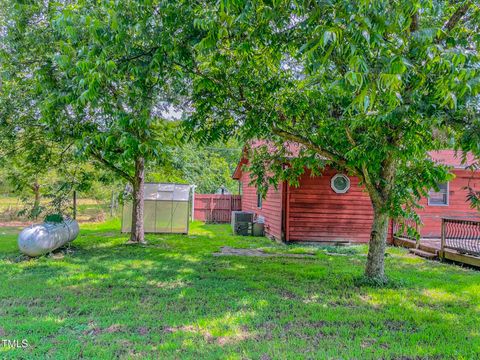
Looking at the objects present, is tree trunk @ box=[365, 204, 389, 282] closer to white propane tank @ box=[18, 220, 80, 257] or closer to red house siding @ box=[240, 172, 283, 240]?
red house siding @ box=[240, 172, 283, 240]

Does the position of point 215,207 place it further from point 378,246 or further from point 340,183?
point 378,246

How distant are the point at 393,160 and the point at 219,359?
4022mm

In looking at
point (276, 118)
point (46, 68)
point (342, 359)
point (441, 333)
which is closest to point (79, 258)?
point (46, 68)

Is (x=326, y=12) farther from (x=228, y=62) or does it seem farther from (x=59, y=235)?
(x=59, y=235)

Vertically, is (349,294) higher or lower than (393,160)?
lower

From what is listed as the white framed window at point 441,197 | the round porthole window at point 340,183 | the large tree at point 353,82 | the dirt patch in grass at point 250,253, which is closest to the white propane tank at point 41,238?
the dirt patch in grass at point 250,253

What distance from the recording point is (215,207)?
17.8m

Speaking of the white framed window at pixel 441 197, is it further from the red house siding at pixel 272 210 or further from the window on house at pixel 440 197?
the red house siding at pixel 272 210

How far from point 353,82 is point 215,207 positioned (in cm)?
1584

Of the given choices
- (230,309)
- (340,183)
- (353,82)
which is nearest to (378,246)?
(230,309)

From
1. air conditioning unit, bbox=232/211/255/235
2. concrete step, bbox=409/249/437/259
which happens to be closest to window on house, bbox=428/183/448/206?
concrete step, bbox=409/249/437/259

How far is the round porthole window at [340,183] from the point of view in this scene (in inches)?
410

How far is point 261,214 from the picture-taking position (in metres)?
13.4

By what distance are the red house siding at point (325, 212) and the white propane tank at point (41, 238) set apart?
613cm
